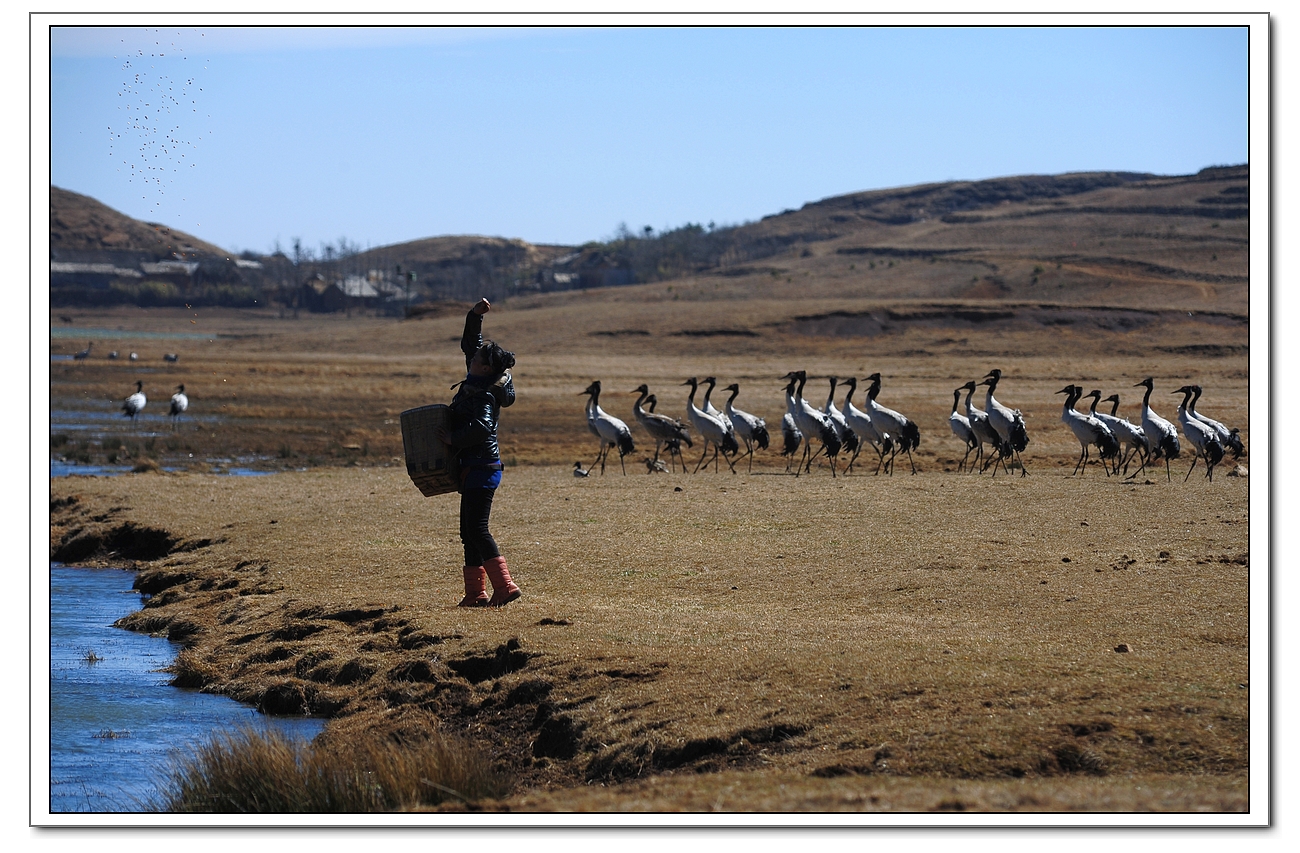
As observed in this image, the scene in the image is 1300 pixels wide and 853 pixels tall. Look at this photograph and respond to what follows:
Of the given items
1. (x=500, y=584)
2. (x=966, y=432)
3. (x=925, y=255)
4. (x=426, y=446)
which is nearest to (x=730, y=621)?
(x=500, y=584)

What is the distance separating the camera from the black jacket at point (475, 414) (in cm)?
1093

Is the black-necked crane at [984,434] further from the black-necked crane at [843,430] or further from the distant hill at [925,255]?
the distant hill at [925,255]

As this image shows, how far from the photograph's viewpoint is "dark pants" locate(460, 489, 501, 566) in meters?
11.1

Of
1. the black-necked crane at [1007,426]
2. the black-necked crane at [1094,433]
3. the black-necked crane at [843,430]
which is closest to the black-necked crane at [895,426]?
the black-necked crane at [843,430]

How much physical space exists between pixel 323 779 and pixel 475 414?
3.84 meters

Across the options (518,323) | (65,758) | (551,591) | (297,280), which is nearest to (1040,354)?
(518,323)

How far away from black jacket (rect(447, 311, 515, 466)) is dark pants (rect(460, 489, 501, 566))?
0.91 feet

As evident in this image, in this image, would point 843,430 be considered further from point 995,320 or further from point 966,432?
point 995,320

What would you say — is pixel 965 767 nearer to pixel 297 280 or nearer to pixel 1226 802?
pixel 1226 802

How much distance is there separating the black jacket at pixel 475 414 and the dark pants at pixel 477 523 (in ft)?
0.91

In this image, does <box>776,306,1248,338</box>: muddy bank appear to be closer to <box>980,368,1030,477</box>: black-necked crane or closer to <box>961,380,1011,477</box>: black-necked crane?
<box>961,380,1011,477</box>: black-necked crane

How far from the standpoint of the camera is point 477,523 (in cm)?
1116

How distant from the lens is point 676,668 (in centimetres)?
966

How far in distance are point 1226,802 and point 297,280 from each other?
154m
